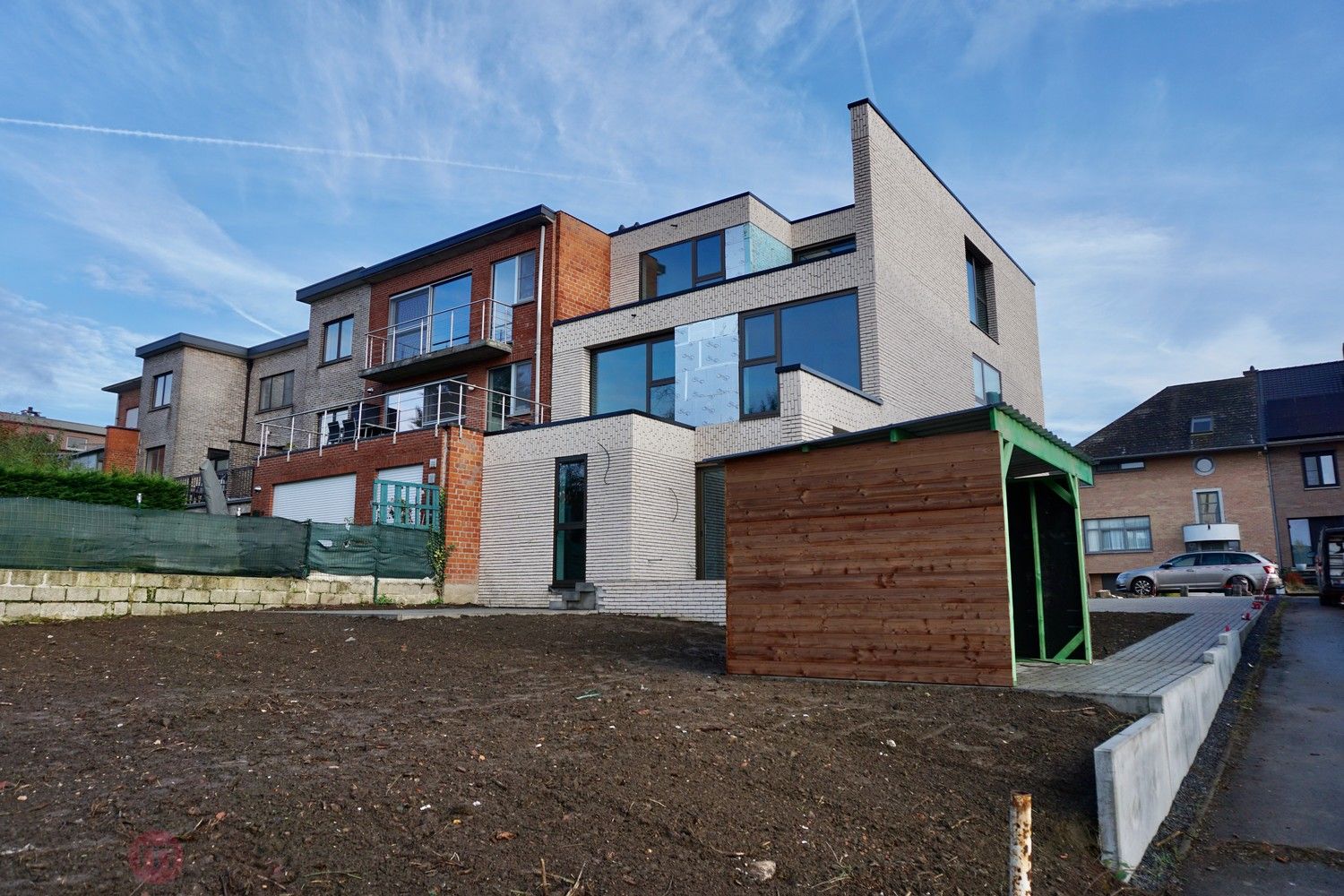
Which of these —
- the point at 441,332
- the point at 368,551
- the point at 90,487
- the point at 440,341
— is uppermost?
the point at 441,332

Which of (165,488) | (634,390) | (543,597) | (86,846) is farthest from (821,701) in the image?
(165,488)

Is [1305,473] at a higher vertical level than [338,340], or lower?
lower

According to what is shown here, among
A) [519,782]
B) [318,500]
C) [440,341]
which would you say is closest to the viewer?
[519,782]

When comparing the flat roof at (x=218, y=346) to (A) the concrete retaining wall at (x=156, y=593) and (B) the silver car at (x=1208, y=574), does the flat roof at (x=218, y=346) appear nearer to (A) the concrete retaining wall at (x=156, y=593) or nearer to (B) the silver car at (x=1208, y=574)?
(A) the concrete retaining wall at (x=156, y=593)

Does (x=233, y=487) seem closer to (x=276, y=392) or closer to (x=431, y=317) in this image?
(x=276, y=392)

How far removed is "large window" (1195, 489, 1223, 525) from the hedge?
3515cm

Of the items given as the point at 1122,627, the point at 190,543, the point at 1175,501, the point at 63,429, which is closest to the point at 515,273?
the point at 190,543

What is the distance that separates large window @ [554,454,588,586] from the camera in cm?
1750

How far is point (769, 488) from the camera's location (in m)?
9.29

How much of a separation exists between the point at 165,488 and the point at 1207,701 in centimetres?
2391

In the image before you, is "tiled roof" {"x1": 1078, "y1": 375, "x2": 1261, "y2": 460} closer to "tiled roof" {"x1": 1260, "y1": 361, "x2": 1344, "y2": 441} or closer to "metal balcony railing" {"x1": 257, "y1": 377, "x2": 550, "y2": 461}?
"tiled roof" {"x1": 1260, "y1": 361, "x2": 1344, "y2": 441}

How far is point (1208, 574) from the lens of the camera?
2819 cm

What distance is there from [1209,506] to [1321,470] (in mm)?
3934

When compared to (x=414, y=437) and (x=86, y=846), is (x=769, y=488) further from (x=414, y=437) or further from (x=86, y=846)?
(x=414, y=437)
